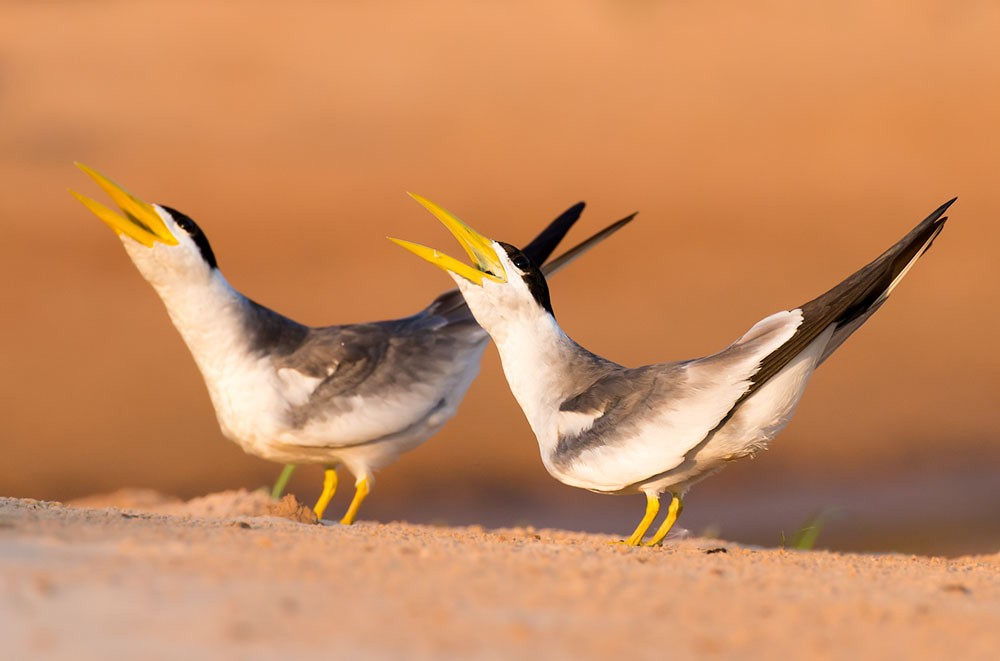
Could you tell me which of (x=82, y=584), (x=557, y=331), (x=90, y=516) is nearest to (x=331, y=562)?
(x=82, y=584)

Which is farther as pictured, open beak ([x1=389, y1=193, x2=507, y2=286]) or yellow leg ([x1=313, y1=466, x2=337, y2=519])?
yellow leg ([x1=313, y1=466, x2=337, y2=519])

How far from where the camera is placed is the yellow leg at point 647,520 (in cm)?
627

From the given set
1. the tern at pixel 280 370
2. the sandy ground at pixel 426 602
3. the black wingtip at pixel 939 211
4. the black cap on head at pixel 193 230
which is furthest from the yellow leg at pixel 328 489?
the black wingtip at pixel 939 211

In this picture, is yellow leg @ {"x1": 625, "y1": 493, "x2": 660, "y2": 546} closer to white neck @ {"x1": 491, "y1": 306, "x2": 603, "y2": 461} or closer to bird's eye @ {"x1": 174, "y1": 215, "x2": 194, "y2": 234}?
white neck @ {"x1": 491, "y1": 306, "x2": 603, "y2": 461}

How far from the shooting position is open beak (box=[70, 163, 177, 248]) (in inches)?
299

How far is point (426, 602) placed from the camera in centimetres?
369

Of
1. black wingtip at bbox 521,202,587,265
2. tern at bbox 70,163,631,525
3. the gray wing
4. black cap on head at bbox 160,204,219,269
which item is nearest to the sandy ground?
the gray wing

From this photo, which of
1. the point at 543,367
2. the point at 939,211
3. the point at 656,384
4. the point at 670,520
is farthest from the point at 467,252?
the point at 939,211

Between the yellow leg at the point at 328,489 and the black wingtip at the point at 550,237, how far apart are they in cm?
200

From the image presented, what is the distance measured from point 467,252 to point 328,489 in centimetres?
222

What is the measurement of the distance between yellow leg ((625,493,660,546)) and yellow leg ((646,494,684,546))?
9 cm

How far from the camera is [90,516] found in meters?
5.89

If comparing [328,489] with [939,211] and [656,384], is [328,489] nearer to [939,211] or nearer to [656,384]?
[656,384]

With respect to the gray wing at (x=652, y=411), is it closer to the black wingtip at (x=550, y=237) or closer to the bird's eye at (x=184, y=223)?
the black wingtip at (x=550, y=237)
